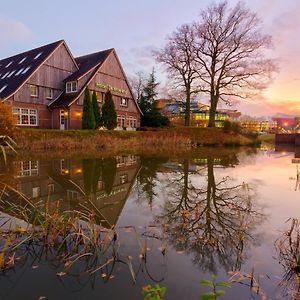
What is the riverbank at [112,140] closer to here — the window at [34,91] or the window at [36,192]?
the window at [34,91]

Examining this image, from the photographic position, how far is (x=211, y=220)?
500 cm

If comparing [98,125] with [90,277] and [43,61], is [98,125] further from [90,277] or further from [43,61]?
[90,277]

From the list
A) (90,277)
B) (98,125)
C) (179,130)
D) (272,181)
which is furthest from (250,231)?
(179,130)

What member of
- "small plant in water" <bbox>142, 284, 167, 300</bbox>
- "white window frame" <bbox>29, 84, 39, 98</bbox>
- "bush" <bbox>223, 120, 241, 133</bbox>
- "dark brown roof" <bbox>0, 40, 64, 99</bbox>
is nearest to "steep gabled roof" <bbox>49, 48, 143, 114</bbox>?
"white window frame" <bbox>29, 84, 39, 98</bbox>

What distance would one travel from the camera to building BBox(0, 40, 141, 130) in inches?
1041

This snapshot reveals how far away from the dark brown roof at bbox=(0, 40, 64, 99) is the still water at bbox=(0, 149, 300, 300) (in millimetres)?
20464

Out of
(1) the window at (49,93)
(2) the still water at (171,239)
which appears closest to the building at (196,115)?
(1) the window at (49,93)

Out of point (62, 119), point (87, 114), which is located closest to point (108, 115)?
point (87, 114)

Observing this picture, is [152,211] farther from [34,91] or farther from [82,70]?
[82,70]

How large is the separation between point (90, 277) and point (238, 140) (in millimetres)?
29743

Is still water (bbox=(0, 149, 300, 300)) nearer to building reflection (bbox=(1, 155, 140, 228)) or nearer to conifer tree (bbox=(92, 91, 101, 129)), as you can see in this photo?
building reflection (bbox=(1, 155, 140, 228))

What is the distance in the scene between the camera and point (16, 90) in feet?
82.7

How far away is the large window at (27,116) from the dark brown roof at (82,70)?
1.98m

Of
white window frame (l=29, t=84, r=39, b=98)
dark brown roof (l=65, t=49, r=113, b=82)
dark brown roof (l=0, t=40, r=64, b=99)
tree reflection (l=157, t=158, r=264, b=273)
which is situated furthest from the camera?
dark brown roof (l=65, t=49, r=113, b=82)
